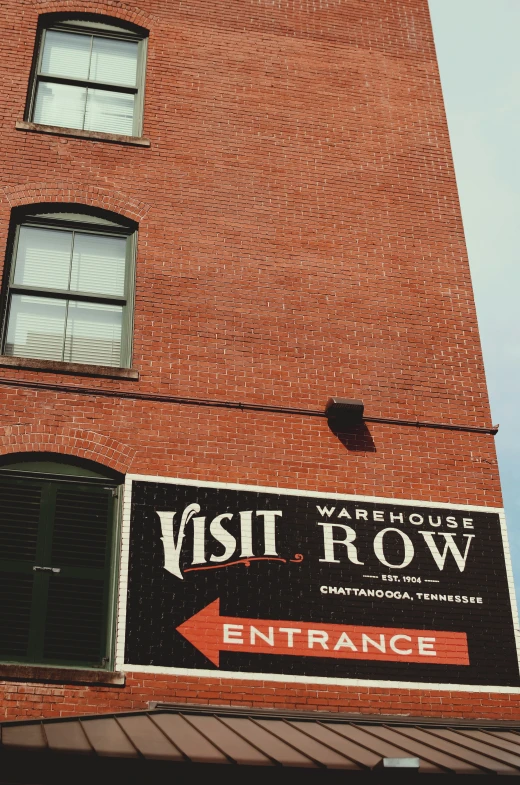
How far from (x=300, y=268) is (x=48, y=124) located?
4.25 m

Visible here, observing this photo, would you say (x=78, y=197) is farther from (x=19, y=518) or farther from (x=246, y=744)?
(x=246, y=744)

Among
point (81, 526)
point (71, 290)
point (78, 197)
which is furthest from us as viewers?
point (78, 197)

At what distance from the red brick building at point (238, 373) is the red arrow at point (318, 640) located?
0.11 ft

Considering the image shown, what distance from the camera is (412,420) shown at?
12.3 m

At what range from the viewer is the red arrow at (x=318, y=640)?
34.1 ft

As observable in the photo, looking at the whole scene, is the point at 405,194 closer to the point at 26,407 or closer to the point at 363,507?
the point at 363,507

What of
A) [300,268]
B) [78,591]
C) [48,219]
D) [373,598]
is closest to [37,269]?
[48,219]

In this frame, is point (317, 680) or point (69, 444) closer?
point (317, 680)

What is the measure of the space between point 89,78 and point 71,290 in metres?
3.88

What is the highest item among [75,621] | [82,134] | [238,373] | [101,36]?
[101,36]

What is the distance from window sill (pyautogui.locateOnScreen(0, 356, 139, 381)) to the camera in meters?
11.4

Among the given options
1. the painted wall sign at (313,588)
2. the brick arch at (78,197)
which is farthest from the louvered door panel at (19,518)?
the brick arch at (78,197)

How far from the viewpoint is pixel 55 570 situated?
1055cm

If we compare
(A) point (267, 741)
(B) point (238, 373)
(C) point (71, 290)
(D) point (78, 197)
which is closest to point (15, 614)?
(A) point (267, 741)
